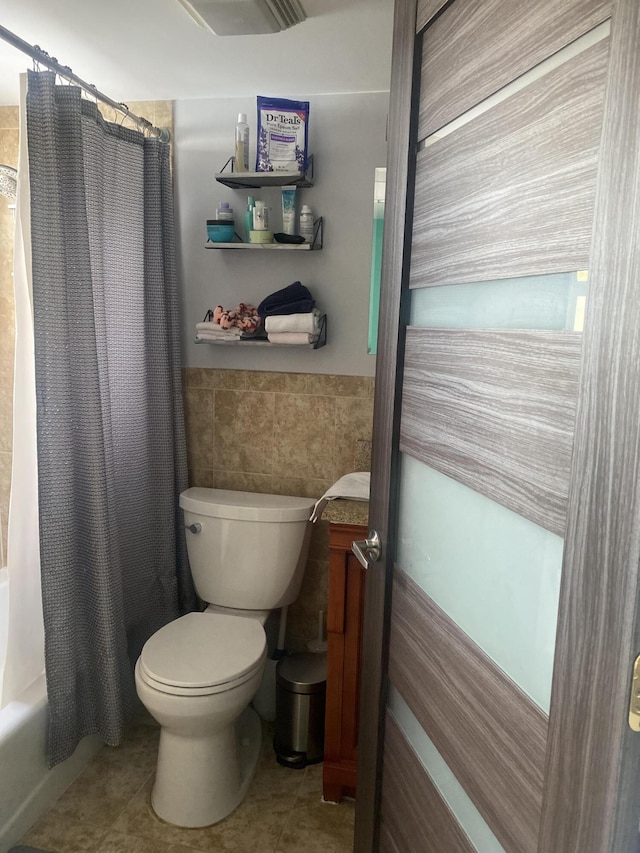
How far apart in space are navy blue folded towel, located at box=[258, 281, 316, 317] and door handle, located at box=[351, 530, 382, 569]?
1.10 metres

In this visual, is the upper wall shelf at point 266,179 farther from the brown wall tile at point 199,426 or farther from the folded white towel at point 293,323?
the brown wall tile at point 199,426

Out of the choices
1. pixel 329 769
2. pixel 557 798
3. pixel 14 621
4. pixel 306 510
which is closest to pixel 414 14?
pixel 557 798

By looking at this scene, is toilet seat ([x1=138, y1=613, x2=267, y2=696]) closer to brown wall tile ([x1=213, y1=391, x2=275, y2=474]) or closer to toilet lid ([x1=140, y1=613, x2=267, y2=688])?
toilet lid ([x1=140, y1=613, x2=267, y2=688])

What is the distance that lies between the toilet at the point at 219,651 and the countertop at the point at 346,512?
0.35m

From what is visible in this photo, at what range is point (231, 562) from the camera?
2312 mm

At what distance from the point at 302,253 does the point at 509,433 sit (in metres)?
1.66

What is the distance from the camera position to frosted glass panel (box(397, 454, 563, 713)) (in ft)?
2.76

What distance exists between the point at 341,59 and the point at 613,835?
2050mm

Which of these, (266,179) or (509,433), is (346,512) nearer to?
(509,433)

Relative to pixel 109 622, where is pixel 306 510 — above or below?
above

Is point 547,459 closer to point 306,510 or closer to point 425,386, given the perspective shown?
point 425,386

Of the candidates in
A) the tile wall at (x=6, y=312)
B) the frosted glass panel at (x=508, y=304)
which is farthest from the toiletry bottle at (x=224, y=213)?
the frosted glass panel at (x=508, y=304)

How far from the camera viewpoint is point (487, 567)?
0.99m

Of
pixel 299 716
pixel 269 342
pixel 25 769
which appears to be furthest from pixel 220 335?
pixel 25 769
